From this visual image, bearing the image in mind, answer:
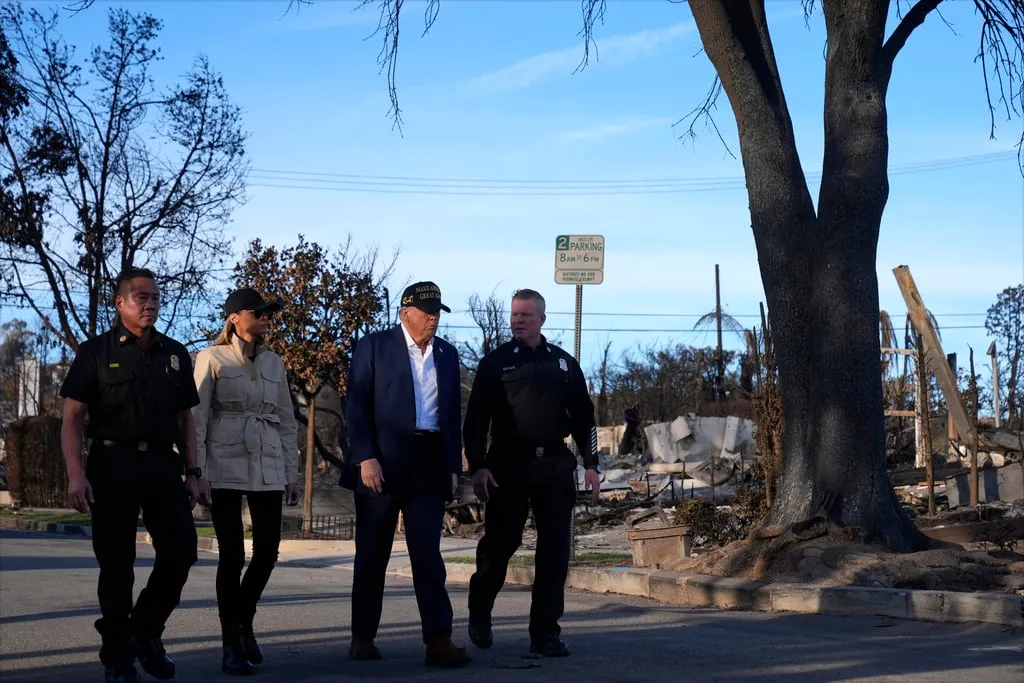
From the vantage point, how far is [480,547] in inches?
293

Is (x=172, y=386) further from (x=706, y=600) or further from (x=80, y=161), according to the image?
(x=80, y=161)

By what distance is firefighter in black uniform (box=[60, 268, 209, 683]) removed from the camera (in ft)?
19.5

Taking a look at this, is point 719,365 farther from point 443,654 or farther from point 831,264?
Result: point 443,654

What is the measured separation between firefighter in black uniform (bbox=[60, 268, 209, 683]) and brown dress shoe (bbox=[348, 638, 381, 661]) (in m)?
0.98

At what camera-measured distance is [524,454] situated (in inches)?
285

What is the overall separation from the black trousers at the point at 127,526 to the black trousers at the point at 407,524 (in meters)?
0.94

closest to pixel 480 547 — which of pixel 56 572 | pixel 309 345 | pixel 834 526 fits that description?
pixel 834 526

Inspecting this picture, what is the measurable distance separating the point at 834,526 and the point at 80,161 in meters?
22.8

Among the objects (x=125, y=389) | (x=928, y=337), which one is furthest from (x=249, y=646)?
(x=928, y=337)

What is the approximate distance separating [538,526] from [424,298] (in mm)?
1450

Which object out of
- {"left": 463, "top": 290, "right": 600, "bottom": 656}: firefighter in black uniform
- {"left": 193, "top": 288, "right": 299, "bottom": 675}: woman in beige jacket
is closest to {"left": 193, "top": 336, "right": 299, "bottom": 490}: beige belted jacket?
{"left": 193, "top": 288, "right": 299, "bottom": 675}: woman in beige jacket

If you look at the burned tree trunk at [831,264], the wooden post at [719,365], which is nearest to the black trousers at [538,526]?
the burned tree trunk at [831,264]

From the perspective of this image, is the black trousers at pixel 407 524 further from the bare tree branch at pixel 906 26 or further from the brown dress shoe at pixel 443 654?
the bare tree branch at pixel 906 26

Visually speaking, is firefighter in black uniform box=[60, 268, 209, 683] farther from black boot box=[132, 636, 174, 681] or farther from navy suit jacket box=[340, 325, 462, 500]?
navy suit jacket box=[340, 325, 462, 500]
